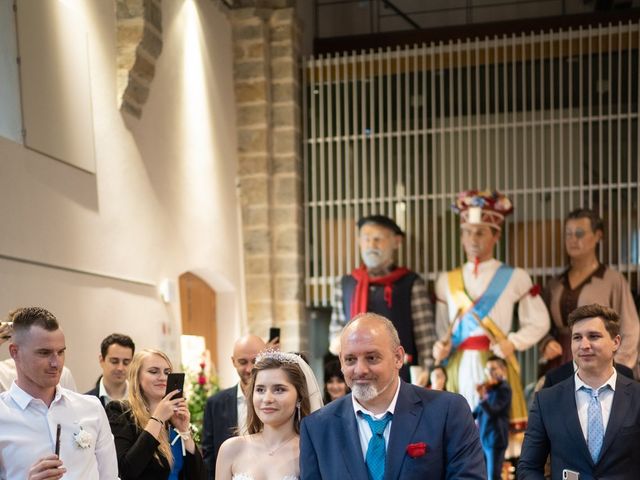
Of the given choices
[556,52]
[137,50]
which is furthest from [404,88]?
[137,50]

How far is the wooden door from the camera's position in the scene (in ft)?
29.2

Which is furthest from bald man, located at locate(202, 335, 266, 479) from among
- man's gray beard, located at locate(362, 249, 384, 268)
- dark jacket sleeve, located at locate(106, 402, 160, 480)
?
man's gray beard, located at locate(362, 249, 384, 268)

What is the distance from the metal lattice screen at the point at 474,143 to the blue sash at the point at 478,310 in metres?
1.41

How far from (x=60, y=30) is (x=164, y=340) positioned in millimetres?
2594

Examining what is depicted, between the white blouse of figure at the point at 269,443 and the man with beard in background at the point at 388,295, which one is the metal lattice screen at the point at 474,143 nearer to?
the man with beard in background at the point at 388,295

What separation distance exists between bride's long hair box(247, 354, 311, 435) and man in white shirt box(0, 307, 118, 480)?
26.7 inches

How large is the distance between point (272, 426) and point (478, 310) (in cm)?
434

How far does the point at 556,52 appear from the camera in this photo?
32.7ft

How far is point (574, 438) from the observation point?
4.48m

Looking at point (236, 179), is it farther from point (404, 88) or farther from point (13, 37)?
point (13, 37)

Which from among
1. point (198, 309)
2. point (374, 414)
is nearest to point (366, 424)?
point (374, 414)

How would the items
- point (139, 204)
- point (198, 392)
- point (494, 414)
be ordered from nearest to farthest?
point (139, 204) < point (494, 414) < point (198, 392)

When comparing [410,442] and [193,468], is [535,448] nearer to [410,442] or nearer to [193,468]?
[410,442]

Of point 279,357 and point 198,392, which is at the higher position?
point 279,357
